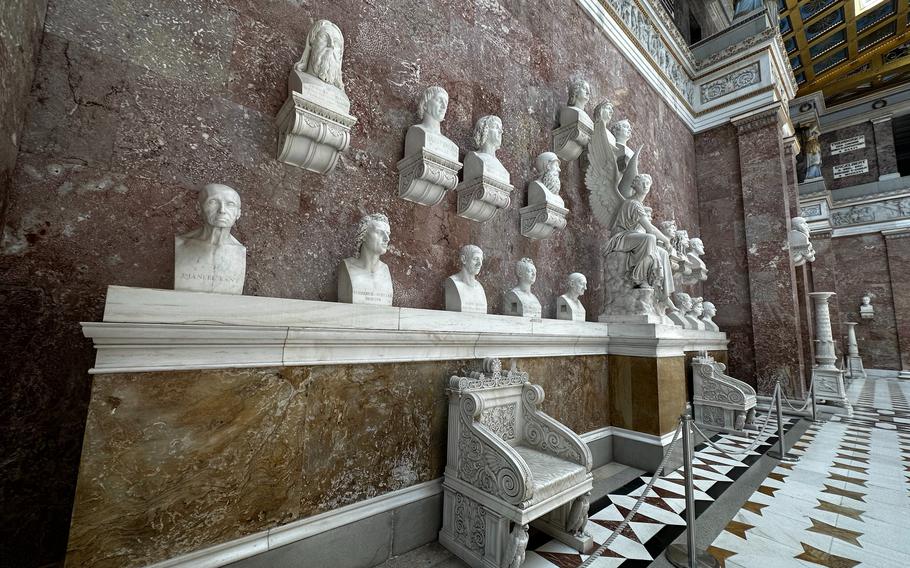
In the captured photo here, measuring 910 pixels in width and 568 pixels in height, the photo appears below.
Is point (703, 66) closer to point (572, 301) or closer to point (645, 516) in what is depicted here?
point (572, 301)

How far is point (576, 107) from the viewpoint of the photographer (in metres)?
4.53

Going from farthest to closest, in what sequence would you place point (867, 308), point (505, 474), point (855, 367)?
point (867, 308), point (855, 367), point (505, 474)

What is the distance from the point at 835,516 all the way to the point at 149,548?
3.89 m

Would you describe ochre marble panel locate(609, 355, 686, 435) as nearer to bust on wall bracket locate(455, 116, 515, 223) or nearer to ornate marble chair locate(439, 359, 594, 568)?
ornate marble chair locate(439, 359, 594, 568)

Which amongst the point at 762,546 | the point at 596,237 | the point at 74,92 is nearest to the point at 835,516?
the point at 762,546

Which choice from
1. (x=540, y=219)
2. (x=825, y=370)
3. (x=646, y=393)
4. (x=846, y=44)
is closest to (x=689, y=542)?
(x=646, y=393)

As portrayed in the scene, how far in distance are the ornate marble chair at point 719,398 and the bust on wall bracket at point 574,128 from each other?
3084 mm

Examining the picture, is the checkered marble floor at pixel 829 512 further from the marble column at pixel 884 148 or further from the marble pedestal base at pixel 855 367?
the marble column at pixel 884 148

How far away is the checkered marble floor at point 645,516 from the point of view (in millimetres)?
2110

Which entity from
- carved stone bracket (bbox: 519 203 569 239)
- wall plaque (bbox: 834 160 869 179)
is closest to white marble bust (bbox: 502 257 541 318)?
carved stone bracket (bbox: 519 203 569 239)

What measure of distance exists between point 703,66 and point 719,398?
6938 millimetres

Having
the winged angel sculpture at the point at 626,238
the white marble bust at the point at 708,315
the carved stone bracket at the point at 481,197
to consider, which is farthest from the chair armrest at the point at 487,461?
the white marble bust at the point at 708,315

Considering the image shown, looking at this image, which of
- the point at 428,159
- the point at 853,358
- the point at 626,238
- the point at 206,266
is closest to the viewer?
the point at 206,266

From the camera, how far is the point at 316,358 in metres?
1.86
